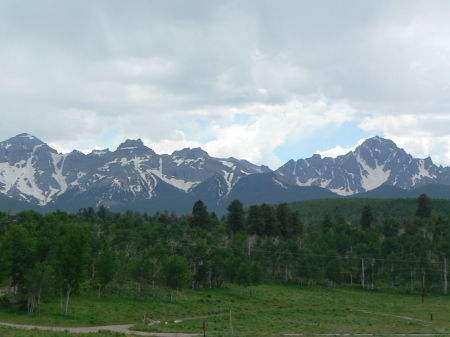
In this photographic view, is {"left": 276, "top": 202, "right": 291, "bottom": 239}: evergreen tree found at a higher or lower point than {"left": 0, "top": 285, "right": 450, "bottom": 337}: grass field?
higher

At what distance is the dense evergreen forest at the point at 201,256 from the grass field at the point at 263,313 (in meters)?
3.42

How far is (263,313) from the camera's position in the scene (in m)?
72.2

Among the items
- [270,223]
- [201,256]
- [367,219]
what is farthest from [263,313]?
[367,219]

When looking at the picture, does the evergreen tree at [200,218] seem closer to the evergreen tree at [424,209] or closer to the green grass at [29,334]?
the evergreen tree at [424,209]

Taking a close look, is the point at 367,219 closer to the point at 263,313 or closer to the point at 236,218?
the point at 236,218

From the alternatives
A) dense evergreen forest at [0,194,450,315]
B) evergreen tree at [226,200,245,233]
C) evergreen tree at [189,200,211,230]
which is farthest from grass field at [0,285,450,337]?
evergreen tree at [226,200,245,233]

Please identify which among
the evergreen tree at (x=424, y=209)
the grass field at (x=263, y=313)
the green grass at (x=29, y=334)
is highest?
the evergreen tree at (x=424, y=209)

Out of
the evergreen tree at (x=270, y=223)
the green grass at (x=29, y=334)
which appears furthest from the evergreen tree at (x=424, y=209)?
the green grass at (x=29, y=334)

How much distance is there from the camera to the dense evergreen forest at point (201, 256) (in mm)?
61906

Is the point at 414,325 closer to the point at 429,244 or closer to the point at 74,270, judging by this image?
the point at 74,270

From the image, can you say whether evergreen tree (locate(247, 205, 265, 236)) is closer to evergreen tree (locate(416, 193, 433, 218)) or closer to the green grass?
evergreen tree (locate(416, 193, 433, 218))

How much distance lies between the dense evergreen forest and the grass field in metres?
3.42

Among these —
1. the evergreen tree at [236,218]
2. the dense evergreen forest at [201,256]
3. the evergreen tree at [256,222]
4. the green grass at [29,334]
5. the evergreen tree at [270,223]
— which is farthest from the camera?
the evergreen tree at [236,218]

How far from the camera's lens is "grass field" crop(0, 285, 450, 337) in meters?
54.8
